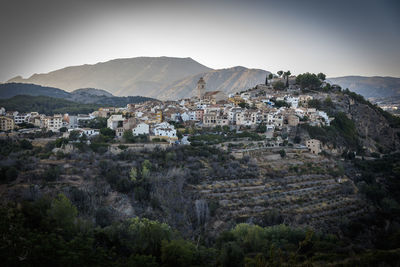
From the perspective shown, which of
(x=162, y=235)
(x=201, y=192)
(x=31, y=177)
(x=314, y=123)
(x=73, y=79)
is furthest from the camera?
(x=73, y=79)

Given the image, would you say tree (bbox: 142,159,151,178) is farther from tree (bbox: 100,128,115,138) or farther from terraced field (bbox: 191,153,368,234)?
tree (bbox: 100,128,115,138)

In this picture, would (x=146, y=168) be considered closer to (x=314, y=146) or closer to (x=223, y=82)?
(x=314, y=146)

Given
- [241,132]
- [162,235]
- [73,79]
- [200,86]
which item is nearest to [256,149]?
[241,132]

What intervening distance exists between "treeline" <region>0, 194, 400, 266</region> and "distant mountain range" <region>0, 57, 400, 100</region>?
73244 millimetres

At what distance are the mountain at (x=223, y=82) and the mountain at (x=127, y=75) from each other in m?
7.44

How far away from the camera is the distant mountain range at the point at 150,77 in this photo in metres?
95.8

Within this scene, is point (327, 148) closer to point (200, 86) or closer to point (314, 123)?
point (314, 123)

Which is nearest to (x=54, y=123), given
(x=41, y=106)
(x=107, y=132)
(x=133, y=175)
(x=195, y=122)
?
(x=107, y=132)

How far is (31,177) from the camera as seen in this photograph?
57.3ft

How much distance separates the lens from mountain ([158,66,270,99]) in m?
90.8

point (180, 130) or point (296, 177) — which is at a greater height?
point (180, 130)

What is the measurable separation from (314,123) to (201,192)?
628 inches

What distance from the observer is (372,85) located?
381 ft

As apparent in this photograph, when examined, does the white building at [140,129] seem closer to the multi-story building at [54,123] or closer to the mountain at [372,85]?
the multi-story building at [54,123]
